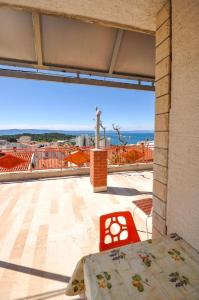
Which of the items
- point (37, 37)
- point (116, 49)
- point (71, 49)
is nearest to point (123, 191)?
point (116, 49)

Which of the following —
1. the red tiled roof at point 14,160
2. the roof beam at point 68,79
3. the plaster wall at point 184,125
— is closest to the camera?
the plaster wall at point 184,125

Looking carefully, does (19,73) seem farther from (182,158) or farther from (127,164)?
(127,164)

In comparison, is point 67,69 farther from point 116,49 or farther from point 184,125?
point 184,125

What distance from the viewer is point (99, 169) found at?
4.85 metres

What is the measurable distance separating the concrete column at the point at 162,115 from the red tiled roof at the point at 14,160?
511 centimetres

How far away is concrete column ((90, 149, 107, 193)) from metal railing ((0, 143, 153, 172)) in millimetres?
1851

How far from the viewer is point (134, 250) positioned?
1326 mm

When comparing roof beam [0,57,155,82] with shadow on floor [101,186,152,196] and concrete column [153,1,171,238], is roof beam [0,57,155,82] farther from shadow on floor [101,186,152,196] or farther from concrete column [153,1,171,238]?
shadow on floor [101,186,152,196]

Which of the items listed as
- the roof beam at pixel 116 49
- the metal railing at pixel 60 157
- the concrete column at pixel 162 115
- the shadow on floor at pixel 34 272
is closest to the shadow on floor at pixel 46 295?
the shadow on floor at pixel 34 272

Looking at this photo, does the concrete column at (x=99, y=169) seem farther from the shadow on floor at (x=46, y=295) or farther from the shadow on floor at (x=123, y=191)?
the shadow on floor at (x=46, y=295)

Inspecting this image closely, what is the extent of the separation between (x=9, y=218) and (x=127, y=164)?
15.6 ft

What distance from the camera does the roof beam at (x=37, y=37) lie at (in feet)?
7.38

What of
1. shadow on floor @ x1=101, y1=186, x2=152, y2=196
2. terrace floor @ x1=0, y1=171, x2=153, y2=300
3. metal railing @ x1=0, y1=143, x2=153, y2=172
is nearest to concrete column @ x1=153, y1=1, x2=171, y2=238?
terrace floor @ x1=0, y1=171, x2=153, y2=300

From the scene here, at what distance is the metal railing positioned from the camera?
599 centimetres
